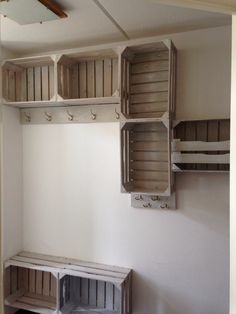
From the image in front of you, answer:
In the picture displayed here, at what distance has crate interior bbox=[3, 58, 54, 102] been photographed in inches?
94.4

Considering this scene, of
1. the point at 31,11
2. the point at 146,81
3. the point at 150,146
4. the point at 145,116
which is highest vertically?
the point at 31,11

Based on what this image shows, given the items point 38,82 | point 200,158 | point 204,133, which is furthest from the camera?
point 38,82

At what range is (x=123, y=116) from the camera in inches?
78.8

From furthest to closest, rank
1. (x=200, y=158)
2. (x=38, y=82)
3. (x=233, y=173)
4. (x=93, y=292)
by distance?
1. (x=38, y=82)
2. (x=93, y=292)
3. (x=200, y=158)
4. (x=233, y=173)

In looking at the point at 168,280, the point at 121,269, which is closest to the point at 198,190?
the point at 168,280

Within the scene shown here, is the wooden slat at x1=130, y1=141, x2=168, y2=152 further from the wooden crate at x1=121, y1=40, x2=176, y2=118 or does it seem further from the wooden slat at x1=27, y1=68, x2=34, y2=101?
the wooden slat at x1=27, y1=68, x2=34, y2=101

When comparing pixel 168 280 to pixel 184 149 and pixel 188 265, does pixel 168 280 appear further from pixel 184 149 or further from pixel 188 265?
pixel 184 149

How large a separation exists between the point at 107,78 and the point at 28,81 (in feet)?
2.55

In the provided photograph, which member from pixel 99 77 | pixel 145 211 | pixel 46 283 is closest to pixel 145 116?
pixel 99 77

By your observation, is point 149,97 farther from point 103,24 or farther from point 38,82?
point 38,82

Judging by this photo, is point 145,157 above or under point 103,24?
under

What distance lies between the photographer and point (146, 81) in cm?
215

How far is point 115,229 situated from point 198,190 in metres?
0.76

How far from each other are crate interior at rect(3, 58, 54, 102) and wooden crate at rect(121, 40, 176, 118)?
0.71 metres
